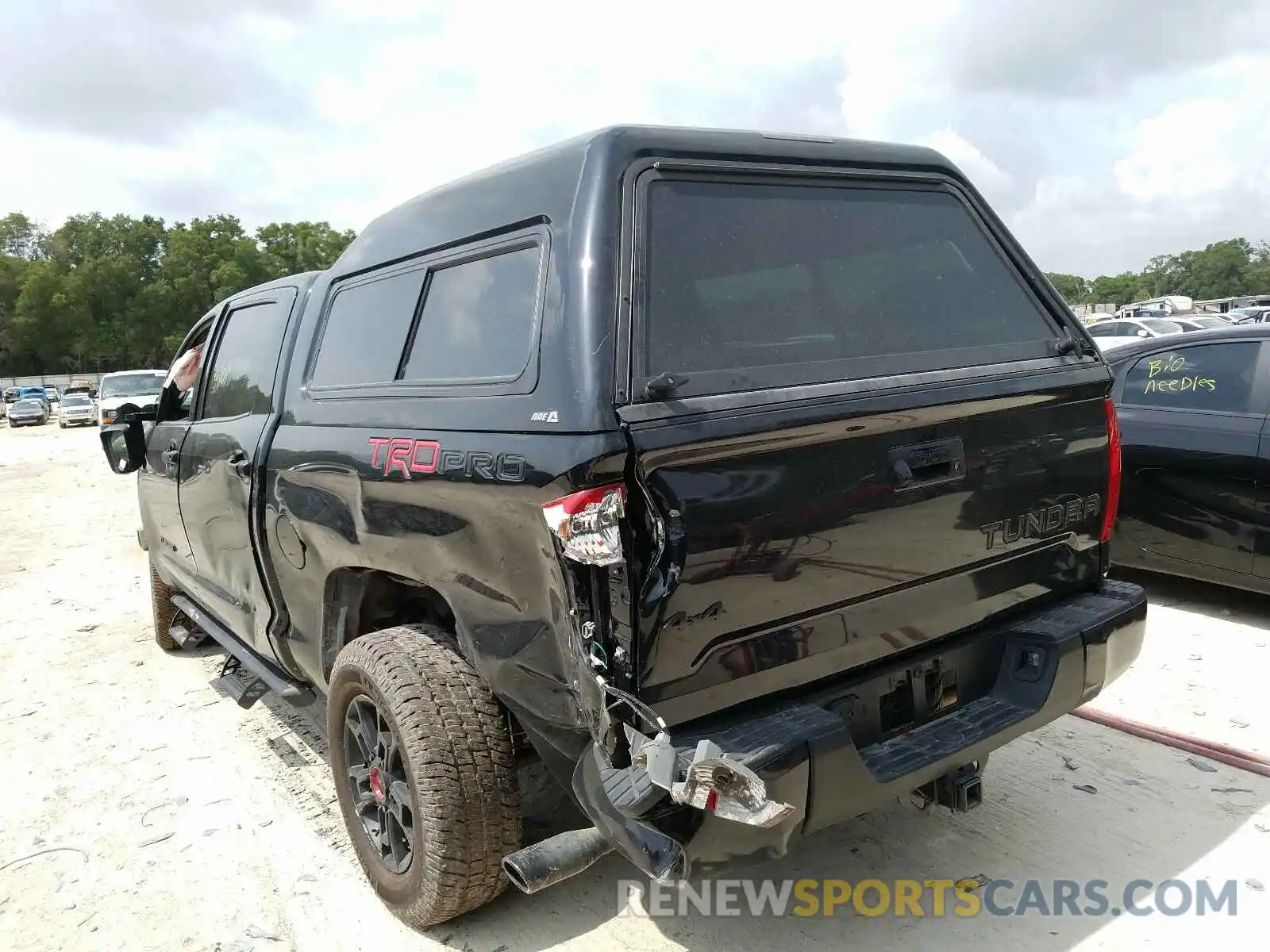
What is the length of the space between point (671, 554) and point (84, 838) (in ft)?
9.27

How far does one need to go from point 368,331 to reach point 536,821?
1765 mm

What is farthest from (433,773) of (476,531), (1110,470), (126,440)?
(126,440)

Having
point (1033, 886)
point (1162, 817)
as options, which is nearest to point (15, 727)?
point (1033, 886)

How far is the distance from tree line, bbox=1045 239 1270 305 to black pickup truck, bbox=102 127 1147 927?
9621cm

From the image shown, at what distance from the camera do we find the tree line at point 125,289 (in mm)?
62594

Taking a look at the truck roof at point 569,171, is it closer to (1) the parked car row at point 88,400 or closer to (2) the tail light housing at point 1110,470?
(2) the tail light housing at point 1110,470

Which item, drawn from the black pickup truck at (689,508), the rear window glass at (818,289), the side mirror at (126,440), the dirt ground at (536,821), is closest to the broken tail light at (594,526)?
the black pickup truck at (689,508)

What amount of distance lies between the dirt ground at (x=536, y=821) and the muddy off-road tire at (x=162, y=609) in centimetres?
54

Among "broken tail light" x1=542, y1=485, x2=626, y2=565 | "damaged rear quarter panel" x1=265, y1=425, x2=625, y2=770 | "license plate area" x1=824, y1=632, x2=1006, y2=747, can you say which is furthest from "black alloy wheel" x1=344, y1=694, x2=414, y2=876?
"license plate area" x1=824, y1=632, x2=1006, y2=747

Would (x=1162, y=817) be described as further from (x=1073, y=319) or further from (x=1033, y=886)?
(x=1073, y=319)

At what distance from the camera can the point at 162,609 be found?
18.0 feet

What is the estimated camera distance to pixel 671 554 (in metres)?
1.98

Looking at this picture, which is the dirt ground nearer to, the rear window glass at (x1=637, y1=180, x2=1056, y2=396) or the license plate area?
the license plate area

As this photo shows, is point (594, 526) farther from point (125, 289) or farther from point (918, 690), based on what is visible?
point (125, 289)
